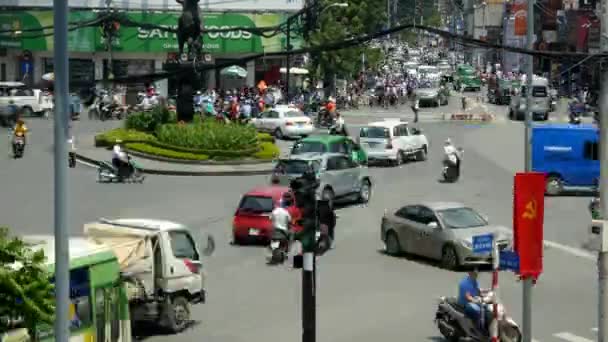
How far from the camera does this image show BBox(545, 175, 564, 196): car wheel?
1435 inches

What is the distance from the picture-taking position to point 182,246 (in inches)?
829

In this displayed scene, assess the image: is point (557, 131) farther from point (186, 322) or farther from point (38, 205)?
point (186, 322)

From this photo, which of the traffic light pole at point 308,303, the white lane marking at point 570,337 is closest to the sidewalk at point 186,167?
the white lane marking at point 570,337

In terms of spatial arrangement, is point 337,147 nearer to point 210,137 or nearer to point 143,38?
point 210,137

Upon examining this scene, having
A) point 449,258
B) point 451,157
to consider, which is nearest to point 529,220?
point 449,258

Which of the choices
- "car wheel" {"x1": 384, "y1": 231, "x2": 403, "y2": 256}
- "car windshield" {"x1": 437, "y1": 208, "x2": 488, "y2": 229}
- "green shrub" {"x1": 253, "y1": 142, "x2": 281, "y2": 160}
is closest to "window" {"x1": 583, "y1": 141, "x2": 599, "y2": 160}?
"car windshield" {"x1": 437, "y1": 208, "x2": 488, "y2": 229}

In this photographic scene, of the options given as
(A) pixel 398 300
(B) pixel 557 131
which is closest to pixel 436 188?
(B) pixel 557 131

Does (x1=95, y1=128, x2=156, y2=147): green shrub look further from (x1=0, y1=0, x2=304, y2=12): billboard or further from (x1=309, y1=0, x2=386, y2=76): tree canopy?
(x1=0, y1=0, x2=304, y2=12): billboard

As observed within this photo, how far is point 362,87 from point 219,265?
58.1m

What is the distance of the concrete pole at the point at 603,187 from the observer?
616 inches

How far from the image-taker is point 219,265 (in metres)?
26.2

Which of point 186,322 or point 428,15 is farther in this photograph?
point 428,15

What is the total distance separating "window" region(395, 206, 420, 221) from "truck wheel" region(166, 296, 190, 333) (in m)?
7.94

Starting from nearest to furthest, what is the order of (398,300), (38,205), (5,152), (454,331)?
(454,331)
(398,300)
(38,205)
(5,152)
